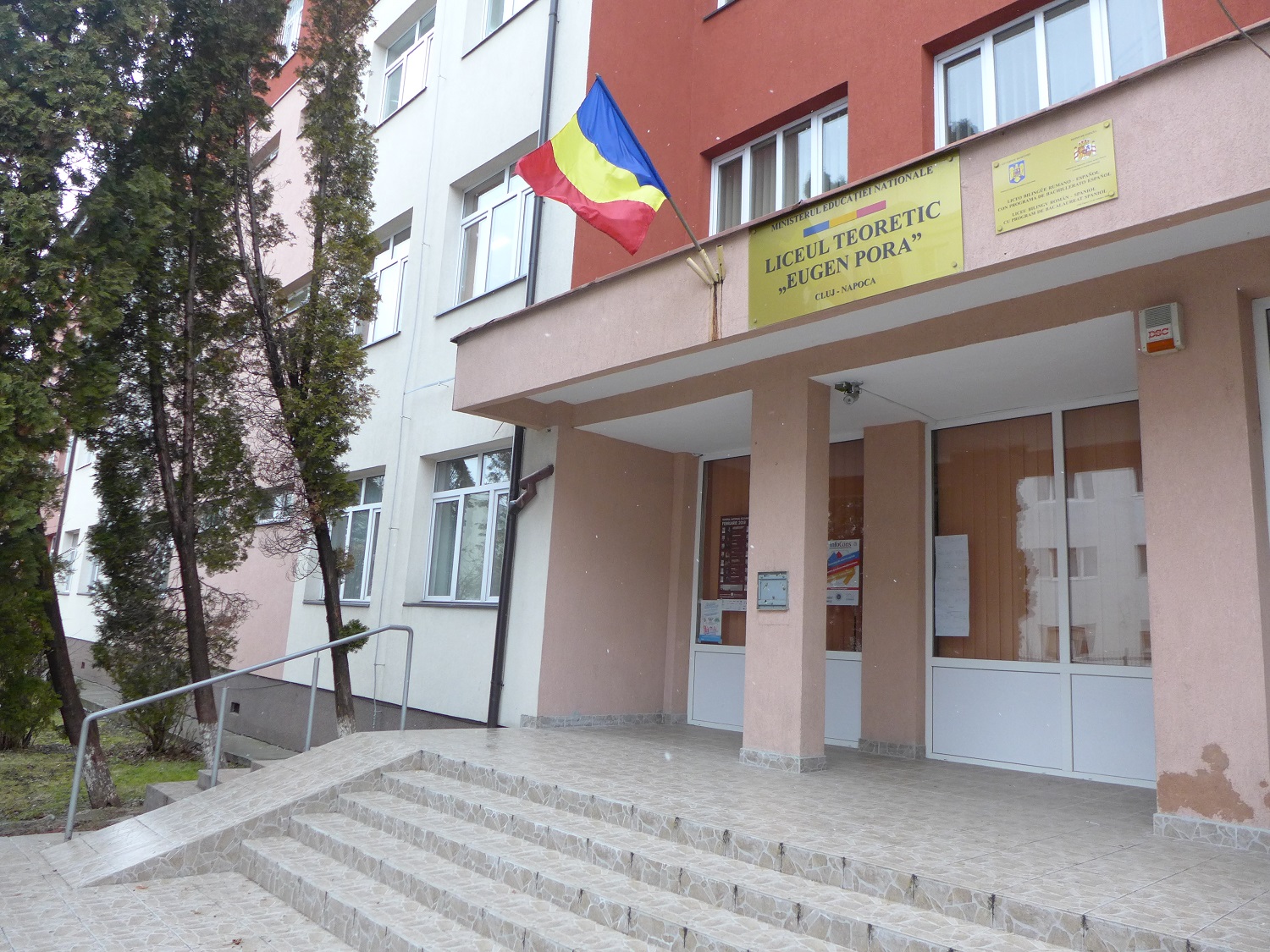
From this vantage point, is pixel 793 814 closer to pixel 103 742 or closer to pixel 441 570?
pixel 441 570

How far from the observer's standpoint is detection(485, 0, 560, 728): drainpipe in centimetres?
845

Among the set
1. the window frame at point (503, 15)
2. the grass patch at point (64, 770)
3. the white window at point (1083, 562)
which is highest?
the window frame at point (503, 15)

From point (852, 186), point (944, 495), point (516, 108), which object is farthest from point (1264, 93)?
point (516, 108)

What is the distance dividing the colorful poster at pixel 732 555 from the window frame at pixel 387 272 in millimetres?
4954

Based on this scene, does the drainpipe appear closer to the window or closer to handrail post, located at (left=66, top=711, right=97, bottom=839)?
the window

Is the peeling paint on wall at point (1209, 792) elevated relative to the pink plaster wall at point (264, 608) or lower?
lower

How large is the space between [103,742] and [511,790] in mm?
8159

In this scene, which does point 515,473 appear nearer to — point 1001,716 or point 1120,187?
point 1001,716

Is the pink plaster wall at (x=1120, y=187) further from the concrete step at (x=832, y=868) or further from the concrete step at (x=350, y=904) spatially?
the concrete step at (x=350, y=904)

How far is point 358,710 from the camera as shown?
10102 mm

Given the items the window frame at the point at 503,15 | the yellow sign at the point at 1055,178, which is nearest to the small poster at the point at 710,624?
the yellow sign at the point at 1055,178

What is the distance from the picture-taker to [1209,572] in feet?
15.1

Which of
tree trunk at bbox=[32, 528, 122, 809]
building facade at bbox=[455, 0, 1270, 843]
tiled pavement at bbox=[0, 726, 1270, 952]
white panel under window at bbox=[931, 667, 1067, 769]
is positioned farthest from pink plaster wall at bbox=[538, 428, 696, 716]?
tree trunk at bbox=[32, 528, 122, 809]

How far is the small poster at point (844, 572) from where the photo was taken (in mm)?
7914
